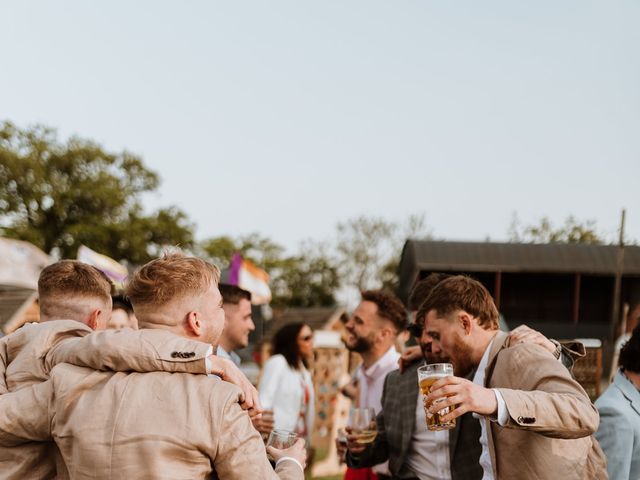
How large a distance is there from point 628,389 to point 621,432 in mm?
247

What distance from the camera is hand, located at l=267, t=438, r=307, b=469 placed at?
2.71 meters

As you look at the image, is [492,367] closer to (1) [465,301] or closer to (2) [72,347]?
(1) [465,301]

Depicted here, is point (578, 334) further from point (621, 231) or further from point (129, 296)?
point (129, 296)

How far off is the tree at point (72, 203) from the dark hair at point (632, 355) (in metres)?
39.9

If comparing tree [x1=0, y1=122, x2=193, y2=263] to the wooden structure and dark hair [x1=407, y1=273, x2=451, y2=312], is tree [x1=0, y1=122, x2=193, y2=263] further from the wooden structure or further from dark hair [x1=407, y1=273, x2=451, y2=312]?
dark hair [x1=407, y1=273, x2=451, y2=312]

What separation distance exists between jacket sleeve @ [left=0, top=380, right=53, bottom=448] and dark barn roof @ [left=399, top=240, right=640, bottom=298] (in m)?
21.0

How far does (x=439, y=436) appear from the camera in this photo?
442 centimetres

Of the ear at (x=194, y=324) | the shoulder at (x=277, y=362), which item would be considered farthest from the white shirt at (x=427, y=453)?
the shoulder at (x=277, y=362)

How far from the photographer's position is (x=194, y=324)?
262 centimetres

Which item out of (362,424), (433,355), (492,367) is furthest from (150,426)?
(362,424)

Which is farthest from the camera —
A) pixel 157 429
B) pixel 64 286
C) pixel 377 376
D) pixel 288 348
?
pixel 288 348

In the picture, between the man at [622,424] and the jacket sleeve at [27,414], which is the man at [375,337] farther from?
the jacket sleeve at [27,414]

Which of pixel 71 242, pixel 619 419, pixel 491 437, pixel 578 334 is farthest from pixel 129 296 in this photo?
pixel 71 242

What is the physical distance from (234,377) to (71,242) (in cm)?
4291
